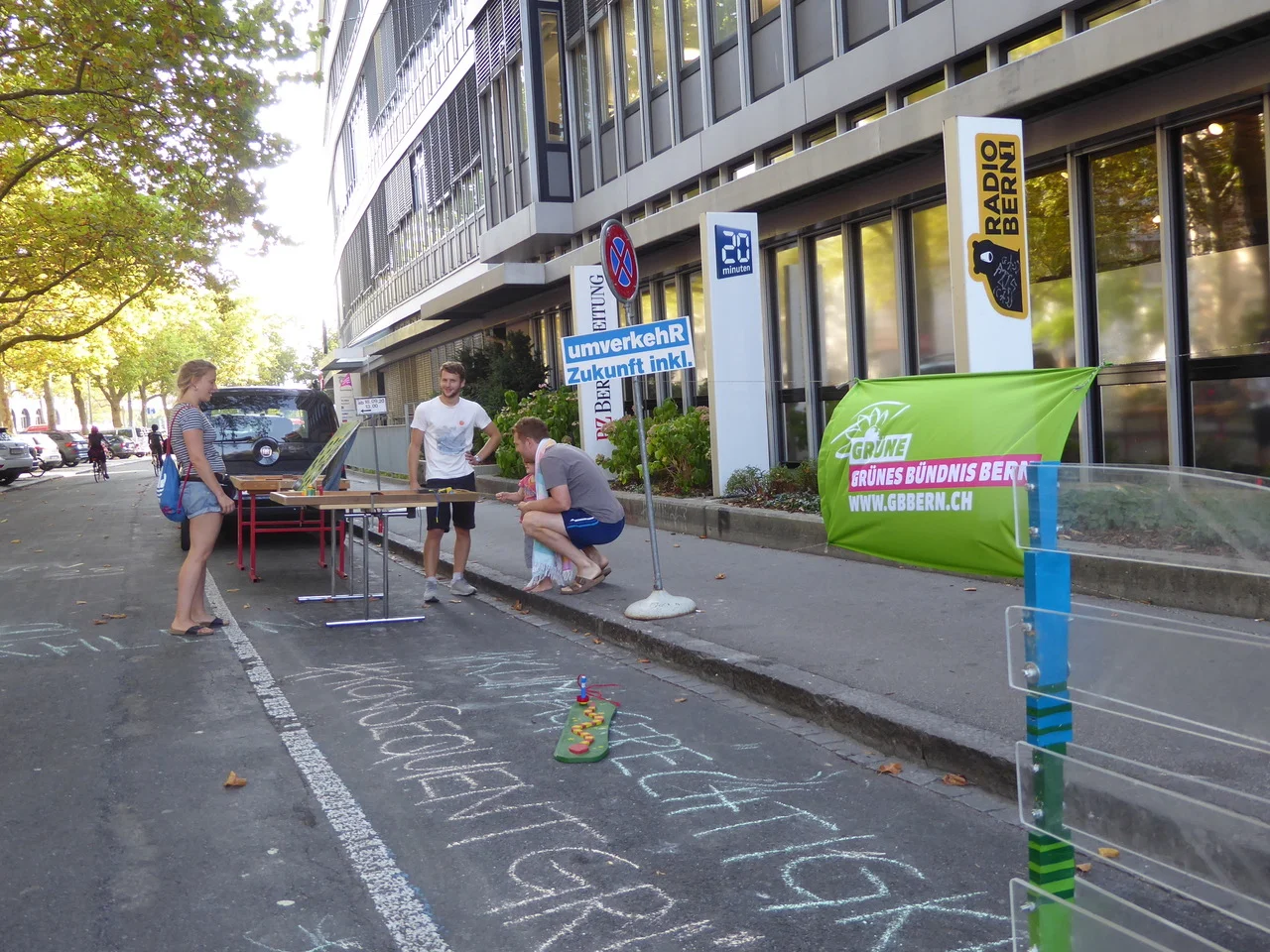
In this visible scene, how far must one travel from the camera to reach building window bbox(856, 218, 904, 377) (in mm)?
13852

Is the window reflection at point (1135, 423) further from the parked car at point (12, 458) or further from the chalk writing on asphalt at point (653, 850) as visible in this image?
the parked car at point (12, 458)

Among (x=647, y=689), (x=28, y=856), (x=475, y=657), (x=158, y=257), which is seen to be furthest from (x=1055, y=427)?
(x=158, y=257)

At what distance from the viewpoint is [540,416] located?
19.8 metres

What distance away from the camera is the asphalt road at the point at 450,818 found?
3471 mm

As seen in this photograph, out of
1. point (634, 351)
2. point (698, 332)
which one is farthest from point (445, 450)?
point (698, 332)

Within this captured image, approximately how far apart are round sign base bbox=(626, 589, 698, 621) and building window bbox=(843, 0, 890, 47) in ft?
26.8

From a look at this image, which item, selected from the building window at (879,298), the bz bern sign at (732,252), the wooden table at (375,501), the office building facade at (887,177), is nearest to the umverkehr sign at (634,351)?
the wooden table at (375,501)

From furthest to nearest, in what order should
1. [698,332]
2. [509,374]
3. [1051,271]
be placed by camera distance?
[509,374] → [698,332] → [1051,271]

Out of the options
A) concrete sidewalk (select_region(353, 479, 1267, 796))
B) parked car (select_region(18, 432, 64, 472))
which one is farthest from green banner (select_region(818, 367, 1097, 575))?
parked car (select_region(18, 432, 64, 472))

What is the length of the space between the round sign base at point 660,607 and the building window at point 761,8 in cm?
1000

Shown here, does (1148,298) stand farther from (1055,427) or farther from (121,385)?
(121,385)

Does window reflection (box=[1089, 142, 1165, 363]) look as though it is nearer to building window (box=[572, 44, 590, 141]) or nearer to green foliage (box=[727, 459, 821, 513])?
green foliage (box=[727, 459, 821, 513])

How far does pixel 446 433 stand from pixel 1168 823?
787 centimetres

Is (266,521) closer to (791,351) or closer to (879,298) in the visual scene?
(791,351)
